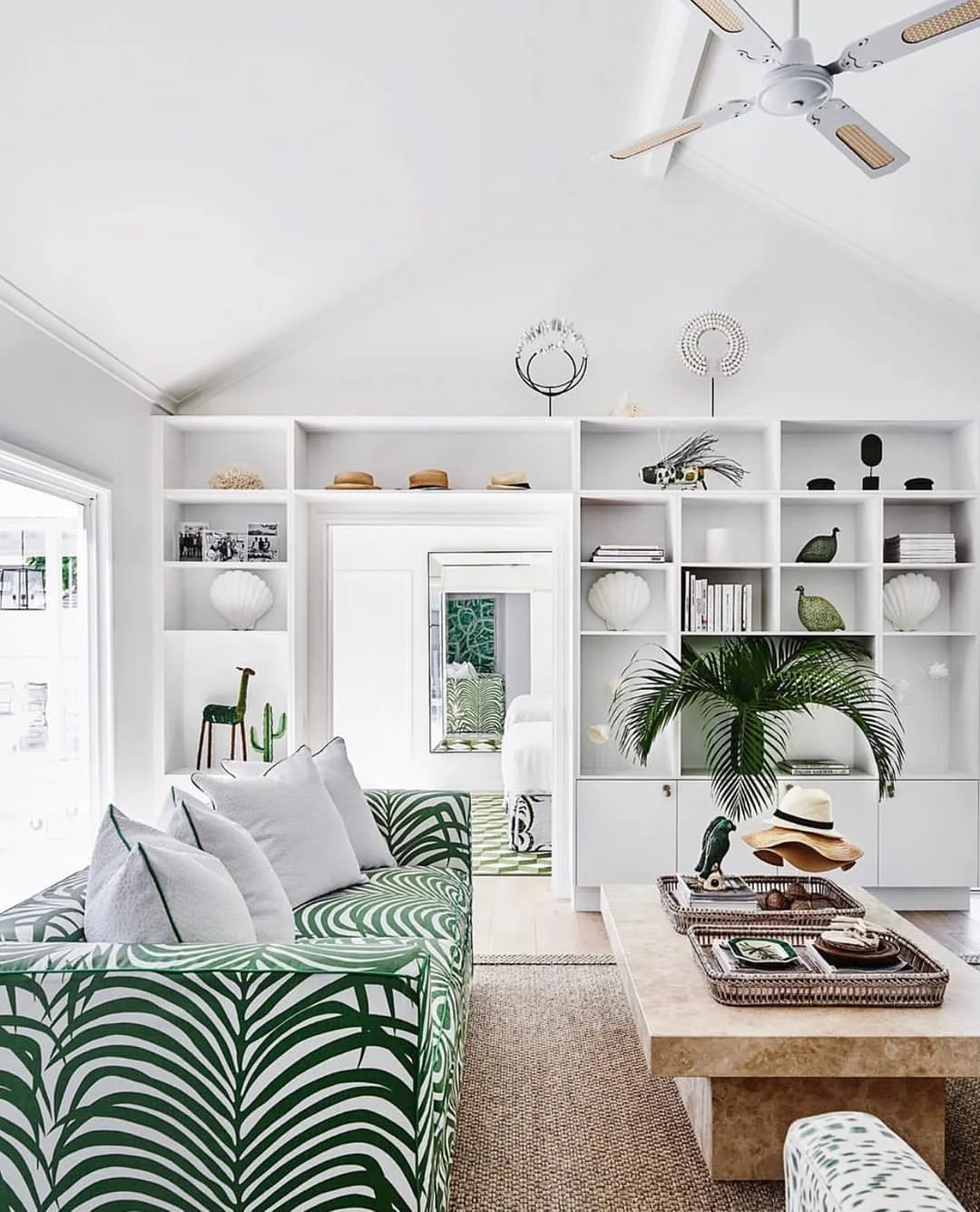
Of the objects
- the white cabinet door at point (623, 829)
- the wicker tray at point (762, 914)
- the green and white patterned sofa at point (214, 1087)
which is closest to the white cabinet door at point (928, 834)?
the white cabinet door at point (623, 829)

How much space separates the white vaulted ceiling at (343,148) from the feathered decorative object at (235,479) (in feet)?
1.44

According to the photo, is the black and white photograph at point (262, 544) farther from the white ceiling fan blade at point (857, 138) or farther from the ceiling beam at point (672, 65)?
the white ceiling fan blade at point (857, 138)

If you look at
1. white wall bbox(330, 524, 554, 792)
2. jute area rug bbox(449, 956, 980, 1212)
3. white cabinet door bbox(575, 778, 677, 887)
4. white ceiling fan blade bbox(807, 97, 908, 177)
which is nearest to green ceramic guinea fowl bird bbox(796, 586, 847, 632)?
white cabinet door bbox(575, 778, 677, 887)

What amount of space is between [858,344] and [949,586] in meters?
1.24

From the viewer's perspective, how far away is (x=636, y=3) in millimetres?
3256

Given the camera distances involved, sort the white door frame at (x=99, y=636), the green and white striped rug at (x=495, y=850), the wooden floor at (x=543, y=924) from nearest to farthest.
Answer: the white door frame at (x=99, y=636)
the wooden floor at (x=543, y=924)
the green and white striped rug at (x=495, y=850)

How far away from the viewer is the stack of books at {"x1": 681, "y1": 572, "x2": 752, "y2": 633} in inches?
180

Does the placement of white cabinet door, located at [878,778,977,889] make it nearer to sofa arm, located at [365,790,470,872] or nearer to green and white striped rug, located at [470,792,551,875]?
green and white striped rug, located at [470,792,551,875]

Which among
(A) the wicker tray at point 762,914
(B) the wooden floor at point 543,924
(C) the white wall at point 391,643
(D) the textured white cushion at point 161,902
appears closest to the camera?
(D) the textured white cushion at point 161,902

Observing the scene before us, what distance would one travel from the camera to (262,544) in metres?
4.77

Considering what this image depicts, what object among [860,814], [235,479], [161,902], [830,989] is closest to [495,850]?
[860,814]

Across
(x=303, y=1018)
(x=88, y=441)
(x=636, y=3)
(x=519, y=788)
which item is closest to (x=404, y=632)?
(x=519, y=788)

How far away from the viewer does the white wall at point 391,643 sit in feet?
16.5

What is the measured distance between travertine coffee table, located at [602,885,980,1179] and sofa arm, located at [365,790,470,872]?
0.94 meters
